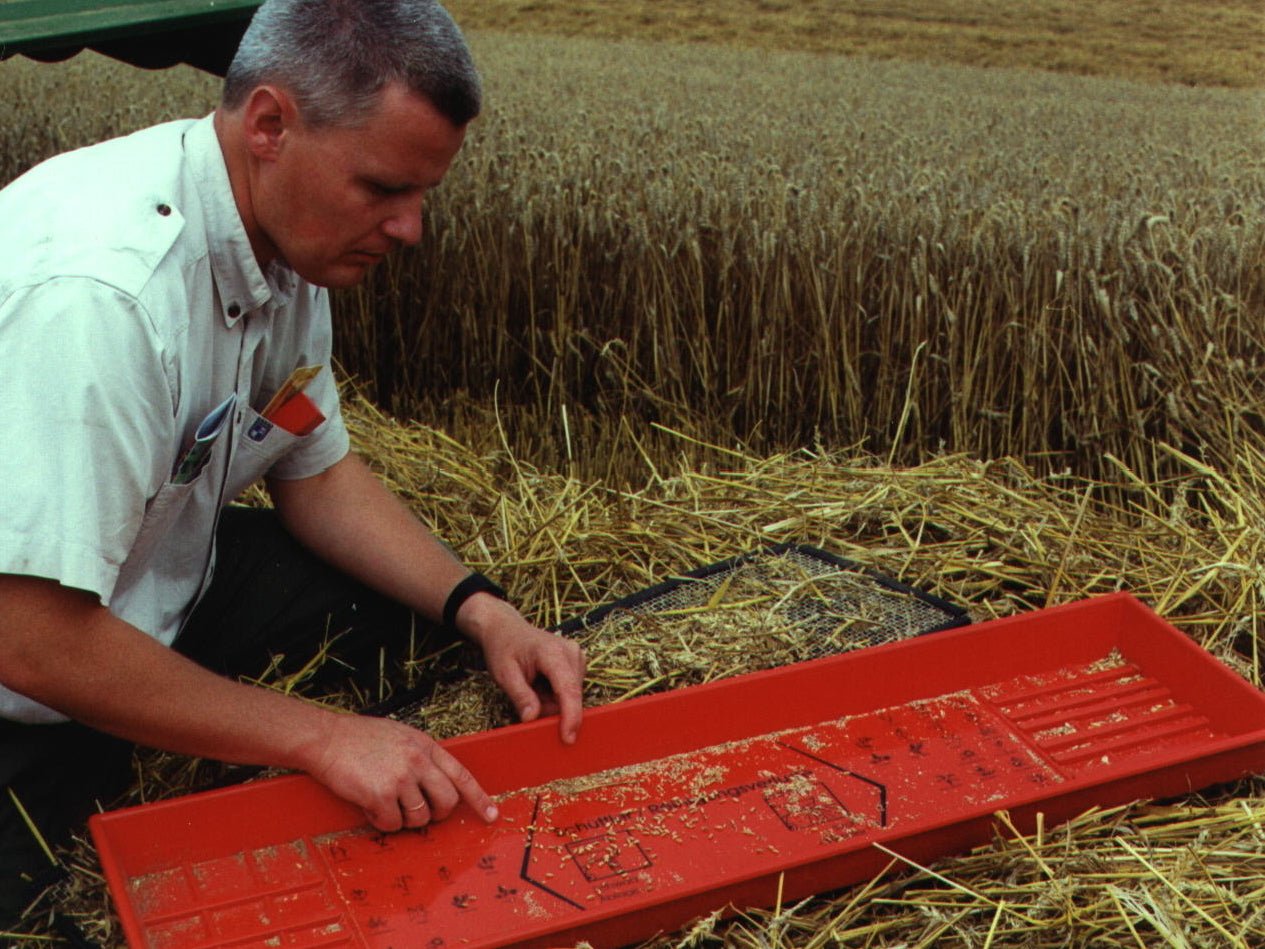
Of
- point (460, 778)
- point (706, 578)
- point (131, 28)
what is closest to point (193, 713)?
point (460, 778)

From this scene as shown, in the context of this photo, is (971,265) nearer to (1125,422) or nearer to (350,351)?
(1125,422)

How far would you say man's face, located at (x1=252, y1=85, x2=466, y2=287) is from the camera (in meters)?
1.64

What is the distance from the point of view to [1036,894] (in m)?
1.79

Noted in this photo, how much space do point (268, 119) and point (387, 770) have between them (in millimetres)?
848

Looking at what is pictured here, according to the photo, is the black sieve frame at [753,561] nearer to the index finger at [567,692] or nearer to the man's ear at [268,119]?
the index finger at [567,692]

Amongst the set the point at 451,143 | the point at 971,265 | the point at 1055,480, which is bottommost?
the point at 1055,480

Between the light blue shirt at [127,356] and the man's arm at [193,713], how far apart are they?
0.06 metres

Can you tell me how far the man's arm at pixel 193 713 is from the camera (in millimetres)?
1569

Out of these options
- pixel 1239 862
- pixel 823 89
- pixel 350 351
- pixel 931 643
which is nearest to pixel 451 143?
pixel 931 643

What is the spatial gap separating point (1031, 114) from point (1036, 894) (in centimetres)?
402

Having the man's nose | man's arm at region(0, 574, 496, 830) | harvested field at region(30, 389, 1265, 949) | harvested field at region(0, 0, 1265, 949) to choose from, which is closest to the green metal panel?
harvested field at region(0, 0, 1265, 949)

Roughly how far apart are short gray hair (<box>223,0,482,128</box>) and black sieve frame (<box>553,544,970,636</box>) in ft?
3.46

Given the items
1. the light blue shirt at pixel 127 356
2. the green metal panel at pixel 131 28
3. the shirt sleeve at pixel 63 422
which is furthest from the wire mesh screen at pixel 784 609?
the green metal panel at pixel 131 28

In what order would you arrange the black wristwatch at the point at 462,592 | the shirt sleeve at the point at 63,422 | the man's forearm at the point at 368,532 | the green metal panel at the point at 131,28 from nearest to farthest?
the shirt sleeve at the point at 63,422 < the black wristwatch at the point at 462,592 < the man's forearm at the point at 368,532 < the green metal panel at the point at 131,28
